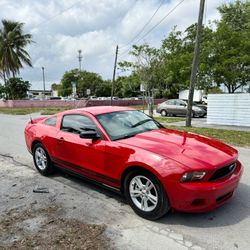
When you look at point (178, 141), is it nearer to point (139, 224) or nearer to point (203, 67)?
point (139, 224)

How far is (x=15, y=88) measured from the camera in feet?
131

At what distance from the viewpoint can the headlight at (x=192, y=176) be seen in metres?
3.26

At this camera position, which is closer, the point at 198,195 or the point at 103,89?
the point at 198,195

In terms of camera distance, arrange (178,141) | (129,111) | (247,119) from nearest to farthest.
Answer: (178,141), (129,111), (247,119)

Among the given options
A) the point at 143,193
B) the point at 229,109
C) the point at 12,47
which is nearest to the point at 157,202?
the point at 143,193

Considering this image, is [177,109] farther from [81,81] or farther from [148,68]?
[81,81]

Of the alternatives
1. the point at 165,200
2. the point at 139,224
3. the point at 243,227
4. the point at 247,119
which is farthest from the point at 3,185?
the point at 247,119

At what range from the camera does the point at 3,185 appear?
512 cm

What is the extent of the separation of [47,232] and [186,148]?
6.87ft

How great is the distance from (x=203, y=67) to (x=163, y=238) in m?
14.6

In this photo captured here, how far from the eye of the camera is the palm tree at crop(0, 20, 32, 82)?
3645 cm

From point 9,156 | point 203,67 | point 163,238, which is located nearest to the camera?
point 163,238

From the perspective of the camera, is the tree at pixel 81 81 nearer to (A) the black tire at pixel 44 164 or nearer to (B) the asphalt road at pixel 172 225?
(A) the black tire at pixel 44 164

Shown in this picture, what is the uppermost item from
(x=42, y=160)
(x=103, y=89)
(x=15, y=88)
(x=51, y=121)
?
(x=15, y=88)
